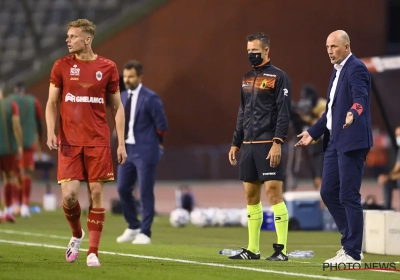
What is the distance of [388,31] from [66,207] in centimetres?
2666

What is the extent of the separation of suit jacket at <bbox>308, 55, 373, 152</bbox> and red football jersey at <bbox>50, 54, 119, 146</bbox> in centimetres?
221

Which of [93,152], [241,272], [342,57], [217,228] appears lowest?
[217,228]

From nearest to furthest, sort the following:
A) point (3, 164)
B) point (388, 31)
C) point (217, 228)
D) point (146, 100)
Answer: point (146, 100), point (217, 228), point (3, 164), point (388, 31)

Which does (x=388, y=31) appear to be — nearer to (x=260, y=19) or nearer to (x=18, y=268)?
(x=260, y=19)

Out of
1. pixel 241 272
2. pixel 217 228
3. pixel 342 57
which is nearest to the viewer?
pixel 241 272

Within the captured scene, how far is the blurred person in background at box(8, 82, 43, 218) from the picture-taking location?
20453 millimetres

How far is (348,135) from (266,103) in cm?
104

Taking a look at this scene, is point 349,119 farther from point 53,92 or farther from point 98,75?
point 53,92

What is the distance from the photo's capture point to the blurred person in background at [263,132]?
419 inches

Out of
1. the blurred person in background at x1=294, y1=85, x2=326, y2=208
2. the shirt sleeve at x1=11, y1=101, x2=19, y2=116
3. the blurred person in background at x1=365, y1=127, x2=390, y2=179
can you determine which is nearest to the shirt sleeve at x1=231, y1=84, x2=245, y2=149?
the blurred person in background at x1=294, y1=85, x2=326, y2=208

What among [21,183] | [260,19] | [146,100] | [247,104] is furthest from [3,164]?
[260,19]

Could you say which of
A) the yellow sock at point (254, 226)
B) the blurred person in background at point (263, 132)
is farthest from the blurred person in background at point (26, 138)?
the blurred person in background at point (263, 132)

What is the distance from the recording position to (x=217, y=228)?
18.1m

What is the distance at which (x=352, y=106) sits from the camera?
989 cm
